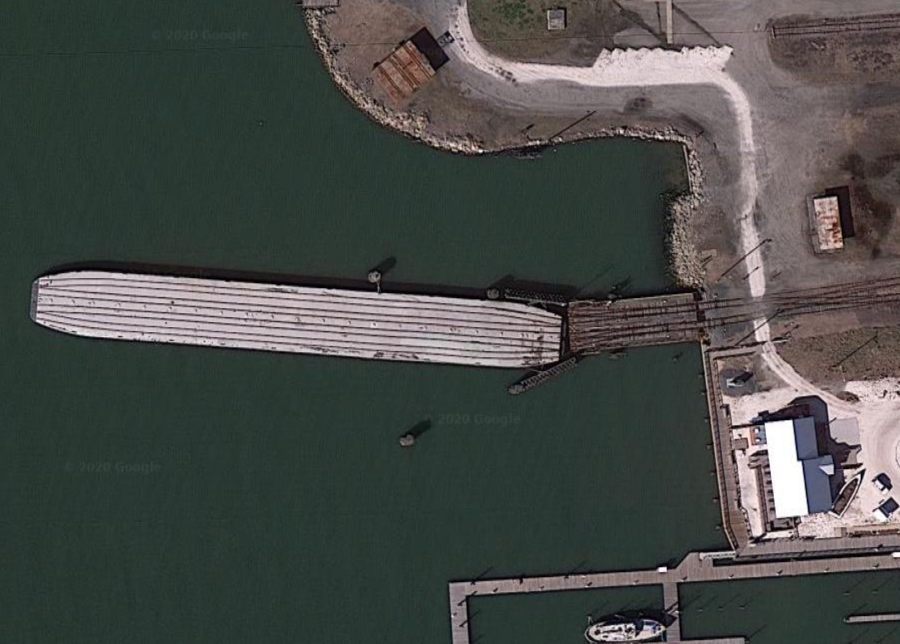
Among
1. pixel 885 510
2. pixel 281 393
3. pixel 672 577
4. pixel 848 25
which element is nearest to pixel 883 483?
pixel 885 510

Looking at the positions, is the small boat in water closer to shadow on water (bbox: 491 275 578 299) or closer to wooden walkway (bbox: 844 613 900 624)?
wooden walkway (bbox: 844 613 900 624)

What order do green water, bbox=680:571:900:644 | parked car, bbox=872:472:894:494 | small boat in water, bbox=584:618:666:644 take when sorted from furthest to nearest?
green water, bbox=680:571:900:644
parked car, bbox=872:472:894:494
small boat in water, bbox=584:618:666:644

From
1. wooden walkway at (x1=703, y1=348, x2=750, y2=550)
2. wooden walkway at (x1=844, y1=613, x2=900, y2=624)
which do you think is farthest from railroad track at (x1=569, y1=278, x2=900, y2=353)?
wooden walkway at (x1=844, y1=613, x2=900, y2=624)

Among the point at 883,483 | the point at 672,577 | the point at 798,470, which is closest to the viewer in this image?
the point at 798,470

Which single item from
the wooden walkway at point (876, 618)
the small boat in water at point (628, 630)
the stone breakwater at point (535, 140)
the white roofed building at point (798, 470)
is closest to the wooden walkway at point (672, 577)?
the small boat in water at point (628, 630)

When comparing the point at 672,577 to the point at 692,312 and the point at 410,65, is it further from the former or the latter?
the point at 410,65
